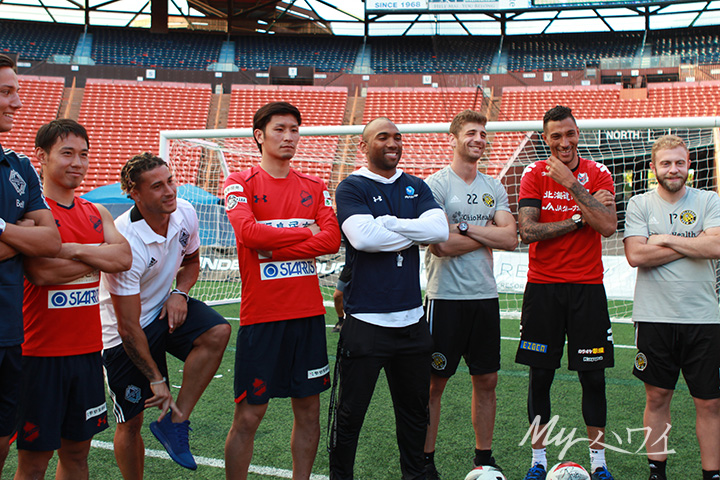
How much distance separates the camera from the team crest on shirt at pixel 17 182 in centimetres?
228

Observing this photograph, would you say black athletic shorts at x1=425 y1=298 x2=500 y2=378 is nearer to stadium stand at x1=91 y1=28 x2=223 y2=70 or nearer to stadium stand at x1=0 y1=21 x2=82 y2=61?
stadium stand at x1=91 y1=28 x2=223 y2=70

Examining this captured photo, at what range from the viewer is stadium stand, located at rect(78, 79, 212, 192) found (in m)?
22.2

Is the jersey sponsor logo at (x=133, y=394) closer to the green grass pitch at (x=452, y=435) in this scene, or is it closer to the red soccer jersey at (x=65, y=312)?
the red soccer jersey at (x=65, y=312)

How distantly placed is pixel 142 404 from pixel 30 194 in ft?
4.23

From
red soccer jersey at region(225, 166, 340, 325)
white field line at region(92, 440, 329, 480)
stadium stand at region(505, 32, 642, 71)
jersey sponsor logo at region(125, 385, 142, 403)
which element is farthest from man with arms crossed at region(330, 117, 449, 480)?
stadium stand at region(505, 32, 642, 71)

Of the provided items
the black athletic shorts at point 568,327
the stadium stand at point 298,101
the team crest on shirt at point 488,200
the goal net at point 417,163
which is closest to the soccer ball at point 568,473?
the black athletic shorts at point 568,327

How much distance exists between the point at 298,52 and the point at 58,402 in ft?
102

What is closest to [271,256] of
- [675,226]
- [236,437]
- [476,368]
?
[236,437]

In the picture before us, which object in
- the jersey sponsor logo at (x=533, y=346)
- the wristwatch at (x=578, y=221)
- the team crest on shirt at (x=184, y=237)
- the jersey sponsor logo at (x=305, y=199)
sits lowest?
the jersey sponsor logo at (x=533, y=346)

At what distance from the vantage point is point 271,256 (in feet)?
9.75

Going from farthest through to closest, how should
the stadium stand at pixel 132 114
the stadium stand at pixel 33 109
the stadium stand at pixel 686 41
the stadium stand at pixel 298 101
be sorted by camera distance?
the stadium stand at pixel 686 41 < the stadium stand at pixel 298 101 < the stadium stand at pixel 33 109 < the stadium stand at pixel 132 114

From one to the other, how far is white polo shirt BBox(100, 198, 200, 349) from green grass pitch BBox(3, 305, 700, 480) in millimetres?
1080

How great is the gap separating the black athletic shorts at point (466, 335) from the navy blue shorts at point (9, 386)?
2.28 meters

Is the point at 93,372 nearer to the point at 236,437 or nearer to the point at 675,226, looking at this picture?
the point at 236,437
